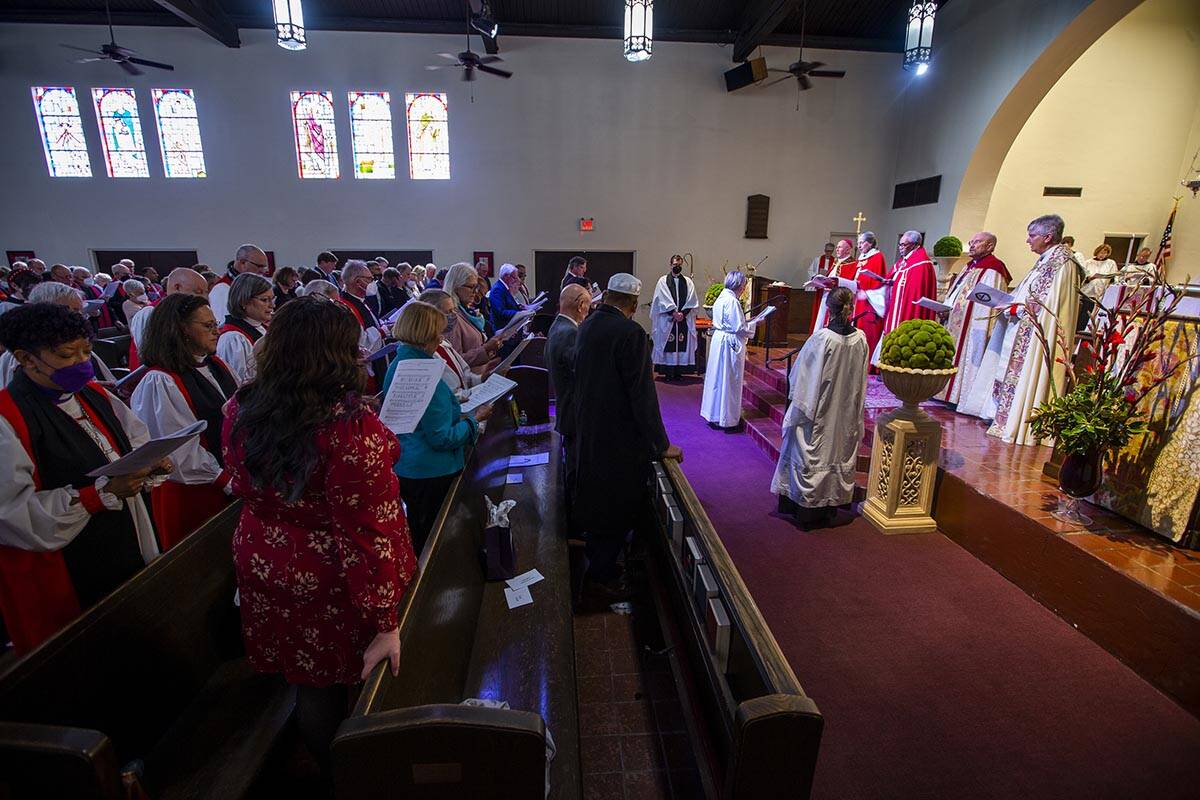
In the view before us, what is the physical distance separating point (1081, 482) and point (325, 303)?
4.02 metres

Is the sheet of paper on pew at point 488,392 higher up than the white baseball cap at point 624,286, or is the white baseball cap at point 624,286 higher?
the white baseball cap at point 624,286

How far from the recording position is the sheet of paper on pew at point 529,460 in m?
4.06

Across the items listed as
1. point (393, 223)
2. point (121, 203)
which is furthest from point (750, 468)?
point (121, 203)

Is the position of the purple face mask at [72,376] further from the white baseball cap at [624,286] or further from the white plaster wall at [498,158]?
the white plaster wall at [498,158]

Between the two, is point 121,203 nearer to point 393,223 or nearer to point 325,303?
point 393,223

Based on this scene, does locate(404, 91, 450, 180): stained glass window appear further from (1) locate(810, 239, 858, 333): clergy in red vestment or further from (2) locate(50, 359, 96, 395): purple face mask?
(2) locate(50, 359, 96, 395): purple face mask

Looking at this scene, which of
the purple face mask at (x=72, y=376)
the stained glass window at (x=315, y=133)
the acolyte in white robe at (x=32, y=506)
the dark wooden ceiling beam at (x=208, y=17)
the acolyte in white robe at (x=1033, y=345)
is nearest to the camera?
the acolyte in white robe at (x=32, y=506)

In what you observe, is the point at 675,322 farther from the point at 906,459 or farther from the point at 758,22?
the point at 758,22

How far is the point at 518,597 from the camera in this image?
257 cm

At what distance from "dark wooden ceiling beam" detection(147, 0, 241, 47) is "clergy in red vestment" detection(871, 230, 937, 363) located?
1132 centimetres

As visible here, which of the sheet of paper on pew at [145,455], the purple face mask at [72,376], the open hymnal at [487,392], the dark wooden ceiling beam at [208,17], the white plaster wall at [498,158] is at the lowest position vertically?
the open hymnal at [487,392]

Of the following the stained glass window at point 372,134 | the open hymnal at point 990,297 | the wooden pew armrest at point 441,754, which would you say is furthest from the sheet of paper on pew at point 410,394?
the stained glass window at point 372,134

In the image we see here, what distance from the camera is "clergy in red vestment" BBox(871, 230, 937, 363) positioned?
6.15m

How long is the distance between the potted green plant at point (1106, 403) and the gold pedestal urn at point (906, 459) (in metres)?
0.66
